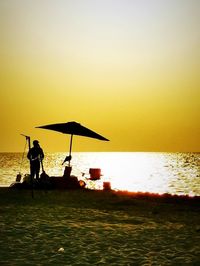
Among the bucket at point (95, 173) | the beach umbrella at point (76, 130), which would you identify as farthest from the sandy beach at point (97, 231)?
the bucket at point (95, 173)

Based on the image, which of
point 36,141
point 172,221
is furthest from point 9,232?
point 36,141

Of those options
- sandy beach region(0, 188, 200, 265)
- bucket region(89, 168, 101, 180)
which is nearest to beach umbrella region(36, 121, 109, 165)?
bucket region(89, 168, 101, 180)

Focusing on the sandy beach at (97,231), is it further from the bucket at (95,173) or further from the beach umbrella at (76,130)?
the bucket at (95,173)

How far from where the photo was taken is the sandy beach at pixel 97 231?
20.2 ft

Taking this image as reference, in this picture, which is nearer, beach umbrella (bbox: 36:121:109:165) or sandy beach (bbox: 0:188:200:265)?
sandy beach (bbox: 0:188:200:265)

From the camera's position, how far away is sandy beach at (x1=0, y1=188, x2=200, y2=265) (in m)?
6.16

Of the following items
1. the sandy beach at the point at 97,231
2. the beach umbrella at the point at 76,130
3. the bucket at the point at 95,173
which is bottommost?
the sandy beach at the point at 97,231

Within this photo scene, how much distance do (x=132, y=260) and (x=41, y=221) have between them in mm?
3596

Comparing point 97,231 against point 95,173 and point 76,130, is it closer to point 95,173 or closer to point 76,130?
point 76,130

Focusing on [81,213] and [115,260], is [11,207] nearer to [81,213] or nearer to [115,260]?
[81,213]

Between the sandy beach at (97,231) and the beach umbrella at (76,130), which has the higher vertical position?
the beach umbrella at (76,130)

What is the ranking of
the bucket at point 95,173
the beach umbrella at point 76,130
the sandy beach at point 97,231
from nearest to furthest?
the sandy beach at point 97,231, the beach umbrella at point 76,130, the bucket at point 95,173

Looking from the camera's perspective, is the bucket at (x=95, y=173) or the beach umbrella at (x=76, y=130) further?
the bucket at (x=95, y=173)

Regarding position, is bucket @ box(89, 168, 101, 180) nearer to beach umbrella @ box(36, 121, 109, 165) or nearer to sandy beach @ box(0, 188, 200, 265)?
beach umbrella @ box(36, 121, 109, 165)
